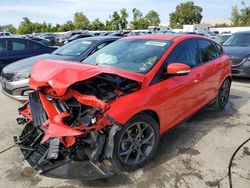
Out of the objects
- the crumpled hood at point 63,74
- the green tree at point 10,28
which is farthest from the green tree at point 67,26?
the crumpled hood at point 63,74

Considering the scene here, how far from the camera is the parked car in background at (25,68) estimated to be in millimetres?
5754

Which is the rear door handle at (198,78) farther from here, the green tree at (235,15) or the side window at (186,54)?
the green tree at (235,15)

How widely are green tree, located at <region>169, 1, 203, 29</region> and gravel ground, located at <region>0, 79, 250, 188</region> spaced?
8426 cm

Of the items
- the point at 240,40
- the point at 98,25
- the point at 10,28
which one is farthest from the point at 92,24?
the point at 240,40

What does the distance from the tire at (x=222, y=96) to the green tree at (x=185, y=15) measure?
82.9 m

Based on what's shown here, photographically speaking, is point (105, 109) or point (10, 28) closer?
point (105, 109)

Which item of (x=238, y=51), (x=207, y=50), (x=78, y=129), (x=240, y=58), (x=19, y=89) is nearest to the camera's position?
(x=78, y=129)

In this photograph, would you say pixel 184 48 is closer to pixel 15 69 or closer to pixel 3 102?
pixel 15 69

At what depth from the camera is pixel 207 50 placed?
17.3ft

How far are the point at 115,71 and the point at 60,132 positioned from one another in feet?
3.23

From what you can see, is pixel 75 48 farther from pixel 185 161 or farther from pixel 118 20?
pixel 118 20

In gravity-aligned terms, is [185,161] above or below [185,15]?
below

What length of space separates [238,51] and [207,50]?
4.56 metres

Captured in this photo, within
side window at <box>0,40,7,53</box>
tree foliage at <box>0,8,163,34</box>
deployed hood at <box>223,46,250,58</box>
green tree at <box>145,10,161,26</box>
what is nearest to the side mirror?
deployed hood at <box>223,46,250,58</box>
